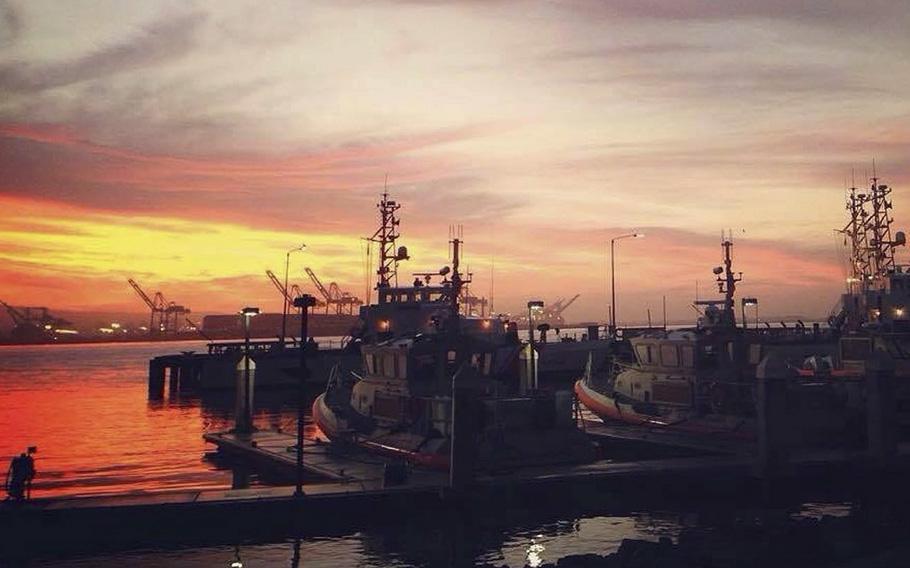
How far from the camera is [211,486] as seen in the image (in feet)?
101

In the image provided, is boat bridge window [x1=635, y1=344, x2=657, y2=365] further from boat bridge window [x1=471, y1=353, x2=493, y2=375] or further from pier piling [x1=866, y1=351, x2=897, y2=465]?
pier piling [x1=866, y1=351, x2=897, y2=465]

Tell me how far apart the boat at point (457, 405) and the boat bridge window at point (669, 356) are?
22.7 feet

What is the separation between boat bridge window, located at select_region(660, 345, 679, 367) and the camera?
37.3 metres

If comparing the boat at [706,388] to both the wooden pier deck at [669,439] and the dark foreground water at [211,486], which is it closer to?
the wooden pier deck at [669,439]

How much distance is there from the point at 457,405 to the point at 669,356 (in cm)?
1880

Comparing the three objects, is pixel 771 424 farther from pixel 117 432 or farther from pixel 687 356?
pixel 117 432

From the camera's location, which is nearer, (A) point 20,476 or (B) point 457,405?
(A) point 20,476

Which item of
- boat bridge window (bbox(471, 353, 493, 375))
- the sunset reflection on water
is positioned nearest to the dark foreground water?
the sunset reflection on water

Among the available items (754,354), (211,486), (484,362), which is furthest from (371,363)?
(754,354)

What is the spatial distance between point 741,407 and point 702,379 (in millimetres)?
2595

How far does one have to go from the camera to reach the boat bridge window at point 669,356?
37.3m

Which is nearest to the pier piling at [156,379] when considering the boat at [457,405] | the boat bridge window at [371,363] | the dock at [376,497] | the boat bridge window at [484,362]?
the boat at [457,405]

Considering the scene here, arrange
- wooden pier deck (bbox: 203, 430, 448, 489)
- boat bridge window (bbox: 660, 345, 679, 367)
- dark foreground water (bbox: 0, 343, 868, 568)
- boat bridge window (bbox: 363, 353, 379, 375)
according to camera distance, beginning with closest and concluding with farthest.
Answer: dark foreground water (bbox: 0, 343, 868, 568) < wooden pier deck (bbox: 203, 430, 448, 489) < boat bridge window (bbox: 363, 353, 379, 375) < boat bridge window (bbox: 660, 345, 679, 367)

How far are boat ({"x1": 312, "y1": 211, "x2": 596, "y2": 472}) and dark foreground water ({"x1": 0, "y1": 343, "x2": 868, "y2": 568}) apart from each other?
9.07 ft
